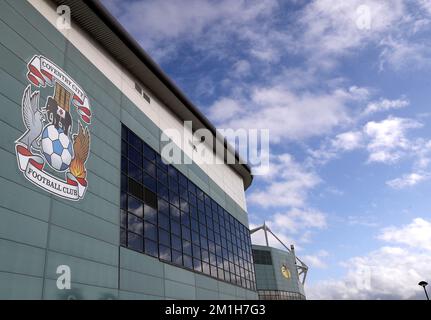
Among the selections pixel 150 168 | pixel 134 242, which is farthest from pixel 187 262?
pixel 150 168

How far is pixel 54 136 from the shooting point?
16.9 meters

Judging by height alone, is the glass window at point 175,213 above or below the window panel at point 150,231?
above

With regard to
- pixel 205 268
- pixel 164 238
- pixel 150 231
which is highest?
pixel 150 231

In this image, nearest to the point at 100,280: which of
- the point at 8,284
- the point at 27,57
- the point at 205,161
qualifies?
the point at 8,284

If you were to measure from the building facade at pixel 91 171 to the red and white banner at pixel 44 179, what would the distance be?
2.0 inches

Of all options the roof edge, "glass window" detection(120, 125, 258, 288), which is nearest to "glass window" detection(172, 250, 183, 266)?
"glass window" detection(120, 125, 258, 288)

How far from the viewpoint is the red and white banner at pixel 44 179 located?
14.8 metres

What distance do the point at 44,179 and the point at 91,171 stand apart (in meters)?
3.55

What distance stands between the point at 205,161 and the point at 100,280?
21.6 metres

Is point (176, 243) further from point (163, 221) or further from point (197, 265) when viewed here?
point (197, 265)

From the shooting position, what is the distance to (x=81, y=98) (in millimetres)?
19906

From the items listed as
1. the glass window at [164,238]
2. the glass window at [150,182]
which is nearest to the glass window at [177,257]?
the glass window at [164,238]

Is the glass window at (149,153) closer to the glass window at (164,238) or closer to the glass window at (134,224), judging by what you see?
the glass window at (134,224)

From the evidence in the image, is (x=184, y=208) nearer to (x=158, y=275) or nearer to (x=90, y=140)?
(x=158, y=275)
